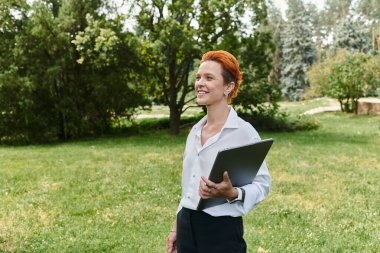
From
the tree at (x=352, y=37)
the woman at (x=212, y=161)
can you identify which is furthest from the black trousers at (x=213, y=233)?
the tree at (x=352, y=37)

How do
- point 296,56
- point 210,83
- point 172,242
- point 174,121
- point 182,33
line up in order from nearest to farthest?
point 210,83
point 172,242
point 182,33
point 174,121
point 296,56

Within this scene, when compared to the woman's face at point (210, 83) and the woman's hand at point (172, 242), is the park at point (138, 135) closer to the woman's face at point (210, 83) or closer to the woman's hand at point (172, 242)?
the woman's hand at point (172, 242)

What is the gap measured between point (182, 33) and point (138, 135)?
22.8 ft

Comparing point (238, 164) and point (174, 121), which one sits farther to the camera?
point (174, 121)

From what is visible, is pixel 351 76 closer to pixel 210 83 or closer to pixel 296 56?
pixel 296 56

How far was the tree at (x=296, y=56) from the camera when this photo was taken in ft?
222

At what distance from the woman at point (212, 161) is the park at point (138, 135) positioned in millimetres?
4080

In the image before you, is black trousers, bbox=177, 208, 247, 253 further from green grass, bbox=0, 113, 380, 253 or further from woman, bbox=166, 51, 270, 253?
green grass, bbox=0, 113, 380, 253

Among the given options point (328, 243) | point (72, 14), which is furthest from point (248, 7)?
point (328, 243)

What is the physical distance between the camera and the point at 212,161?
10.7ft

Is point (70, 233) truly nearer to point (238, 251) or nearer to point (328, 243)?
point (328, 243)

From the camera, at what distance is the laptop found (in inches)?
112

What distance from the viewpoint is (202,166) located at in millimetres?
3320

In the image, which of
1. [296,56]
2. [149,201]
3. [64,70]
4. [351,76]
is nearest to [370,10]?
[296,56]
